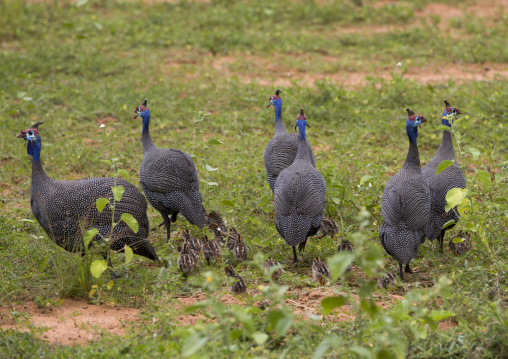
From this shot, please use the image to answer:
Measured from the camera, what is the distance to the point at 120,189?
173 inches

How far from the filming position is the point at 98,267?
14.5ft

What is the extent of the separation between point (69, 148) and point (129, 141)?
0.77 metres

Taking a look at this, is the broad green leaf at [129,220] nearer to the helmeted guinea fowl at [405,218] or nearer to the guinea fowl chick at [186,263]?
the guinea fowl chick at [186,263]

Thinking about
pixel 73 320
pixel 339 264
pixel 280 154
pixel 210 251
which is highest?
pixel 339 264

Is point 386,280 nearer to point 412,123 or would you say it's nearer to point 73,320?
point 412,123

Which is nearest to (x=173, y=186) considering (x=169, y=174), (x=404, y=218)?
(x=169, y=174)

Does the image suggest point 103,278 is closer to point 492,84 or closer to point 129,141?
point 129,141

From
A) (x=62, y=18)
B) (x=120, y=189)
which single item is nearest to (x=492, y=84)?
(x=120, y=189)

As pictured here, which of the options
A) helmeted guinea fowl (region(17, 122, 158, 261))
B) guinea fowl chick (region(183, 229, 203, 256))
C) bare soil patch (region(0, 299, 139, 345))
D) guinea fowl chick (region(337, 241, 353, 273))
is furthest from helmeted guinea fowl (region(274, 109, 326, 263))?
bare soil patch (region(0, 299, 139, 345))

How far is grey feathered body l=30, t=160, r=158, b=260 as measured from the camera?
503cm

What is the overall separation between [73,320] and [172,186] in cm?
193

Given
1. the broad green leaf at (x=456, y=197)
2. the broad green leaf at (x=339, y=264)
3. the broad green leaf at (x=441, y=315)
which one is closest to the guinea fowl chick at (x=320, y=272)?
the broad green leaf at (x=456, y=197)

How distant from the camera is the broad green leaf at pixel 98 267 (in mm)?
4402

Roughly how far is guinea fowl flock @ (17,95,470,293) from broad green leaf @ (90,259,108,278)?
28 centimetres
